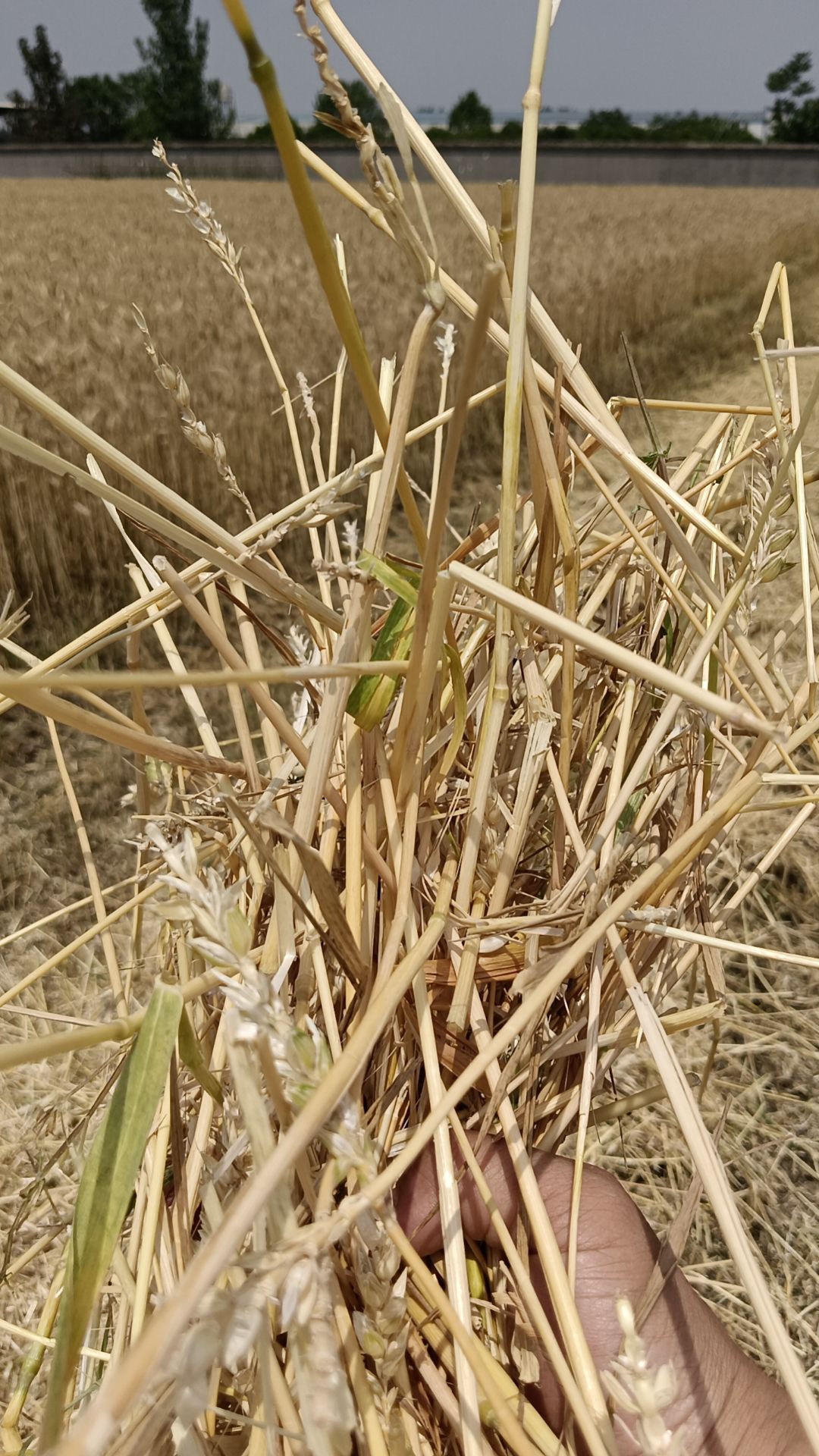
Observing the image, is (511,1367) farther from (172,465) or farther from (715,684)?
(172,465)

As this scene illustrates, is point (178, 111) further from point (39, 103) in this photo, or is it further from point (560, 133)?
point (560, 133)

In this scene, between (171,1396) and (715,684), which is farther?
(715,684)

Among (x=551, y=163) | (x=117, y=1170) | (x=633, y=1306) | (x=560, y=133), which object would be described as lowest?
(x=633, y=1306)

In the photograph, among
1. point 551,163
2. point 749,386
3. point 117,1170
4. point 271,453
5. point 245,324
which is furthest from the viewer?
point 551,163

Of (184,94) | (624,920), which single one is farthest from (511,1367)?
(184,94)

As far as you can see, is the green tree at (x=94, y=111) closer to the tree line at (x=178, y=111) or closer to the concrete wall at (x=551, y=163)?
the tree line at (x=178, y=111)

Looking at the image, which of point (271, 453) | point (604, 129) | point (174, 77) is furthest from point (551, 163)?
point (271, 453)

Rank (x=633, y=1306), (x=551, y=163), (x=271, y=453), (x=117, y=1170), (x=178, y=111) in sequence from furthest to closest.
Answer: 1. (x=178, y=111)
2. (x=551, y=163)
3. (x=271, y=453)
4. (x=633, y=1306)
5. (x=117, y=1170)
